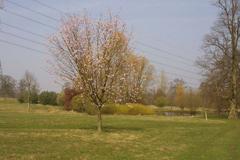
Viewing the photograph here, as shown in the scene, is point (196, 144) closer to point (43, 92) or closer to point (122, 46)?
point (122, 46)

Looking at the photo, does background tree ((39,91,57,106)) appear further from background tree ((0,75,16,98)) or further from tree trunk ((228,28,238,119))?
tree trunk ((228,28,238,119))

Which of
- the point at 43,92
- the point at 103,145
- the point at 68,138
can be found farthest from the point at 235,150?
the point at 43,92

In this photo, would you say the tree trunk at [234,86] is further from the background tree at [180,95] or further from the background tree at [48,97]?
the background tree at [48,97]

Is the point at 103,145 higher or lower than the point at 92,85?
lower

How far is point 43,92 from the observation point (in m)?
106

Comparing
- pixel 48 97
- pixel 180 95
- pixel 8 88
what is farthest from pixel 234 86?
pixel 8 88

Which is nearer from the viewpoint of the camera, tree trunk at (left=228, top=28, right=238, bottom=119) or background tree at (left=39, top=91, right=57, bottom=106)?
tree trunk at (left=228, top=28, right=238, bottom=119)

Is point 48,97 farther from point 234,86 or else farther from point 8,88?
point 234,86

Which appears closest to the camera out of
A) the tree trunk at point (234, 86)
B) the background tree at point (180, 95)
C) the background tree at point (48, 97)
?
the tree trunk at point (234, 86)

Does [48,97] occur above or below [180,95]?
below

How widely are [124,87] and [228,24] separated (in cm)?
4227

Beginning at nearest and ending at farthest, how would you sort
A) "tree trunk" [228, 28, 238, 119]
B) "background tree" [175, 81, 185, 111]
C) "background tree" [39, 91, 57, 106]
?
"tree trunk" [228, 28, 238, 119] < "background tree" [39, 91, 57, 106] < "background tree" [175, 81, 185, 111]

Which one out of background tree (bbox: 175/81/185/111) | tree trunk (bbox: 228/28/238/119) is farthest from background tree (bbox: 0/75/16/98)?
tree trunk (bbox: 228/28/238/119)

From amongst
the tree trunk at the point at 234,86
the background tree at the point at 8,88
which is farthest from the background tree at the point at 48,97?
the tree trunk at the point at 234,86
